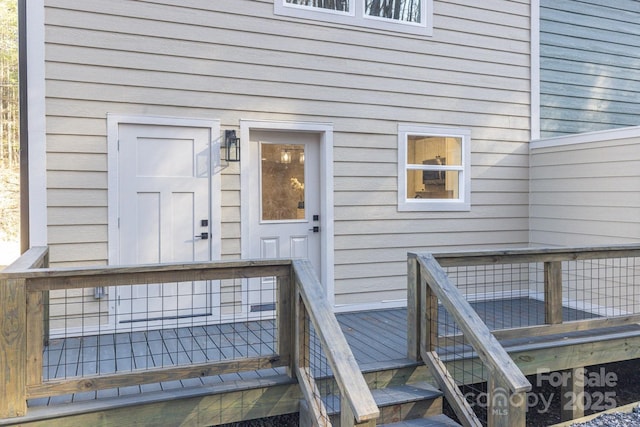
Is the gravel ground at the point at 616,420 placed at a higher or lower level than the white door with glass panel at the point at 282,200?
lower

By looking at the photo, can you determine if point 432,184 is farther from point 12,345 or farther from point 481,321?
point 12,345

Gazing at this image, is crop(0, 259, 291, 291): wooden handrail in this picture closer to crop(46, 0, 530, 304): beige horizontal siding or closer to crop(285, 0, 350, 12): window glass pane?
crop(46, 0, 530, 304): beige horizontal siding

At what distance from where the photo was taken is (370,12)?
5195mm

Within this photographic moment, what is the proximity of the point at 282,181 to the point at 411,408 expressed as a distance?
8.55 feet

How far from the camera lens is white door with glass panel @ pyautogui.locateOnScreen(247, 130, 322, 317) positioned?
15.9ft

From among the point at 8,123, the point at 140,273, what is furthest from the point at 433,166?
the point at 8,123

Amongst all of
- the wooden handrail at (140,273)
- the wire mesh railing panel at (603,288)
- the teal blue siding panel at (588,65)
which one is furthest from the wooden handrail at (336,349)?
the teal blue siding panel at (588,65)

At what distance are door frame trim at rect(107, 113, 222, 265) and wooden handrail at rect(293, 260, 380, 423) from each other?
5.63 ft

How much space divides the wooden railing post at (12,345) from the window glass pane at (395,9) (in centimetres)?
420

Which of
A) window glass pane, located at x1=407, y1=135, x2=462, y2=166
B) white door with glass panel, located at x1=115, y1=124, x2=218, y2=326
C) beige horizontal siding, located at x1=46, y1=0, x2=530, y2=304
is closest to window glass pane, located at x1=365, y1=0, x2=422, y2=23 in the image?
beige horizontal siding, located at x1=46, y1=0, x2=530, y2=304

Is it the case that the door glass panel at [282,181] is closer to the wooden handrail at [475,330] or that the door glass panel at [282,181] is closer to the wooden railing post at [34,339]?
the wooden handrail at [475,330]

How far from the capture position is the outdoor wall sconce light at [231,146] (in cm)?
454

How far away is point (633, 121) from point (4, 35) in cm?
811

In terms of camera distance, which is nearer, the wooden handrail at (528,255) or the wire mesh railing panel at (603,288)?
the wooden handrail at (528,255)
